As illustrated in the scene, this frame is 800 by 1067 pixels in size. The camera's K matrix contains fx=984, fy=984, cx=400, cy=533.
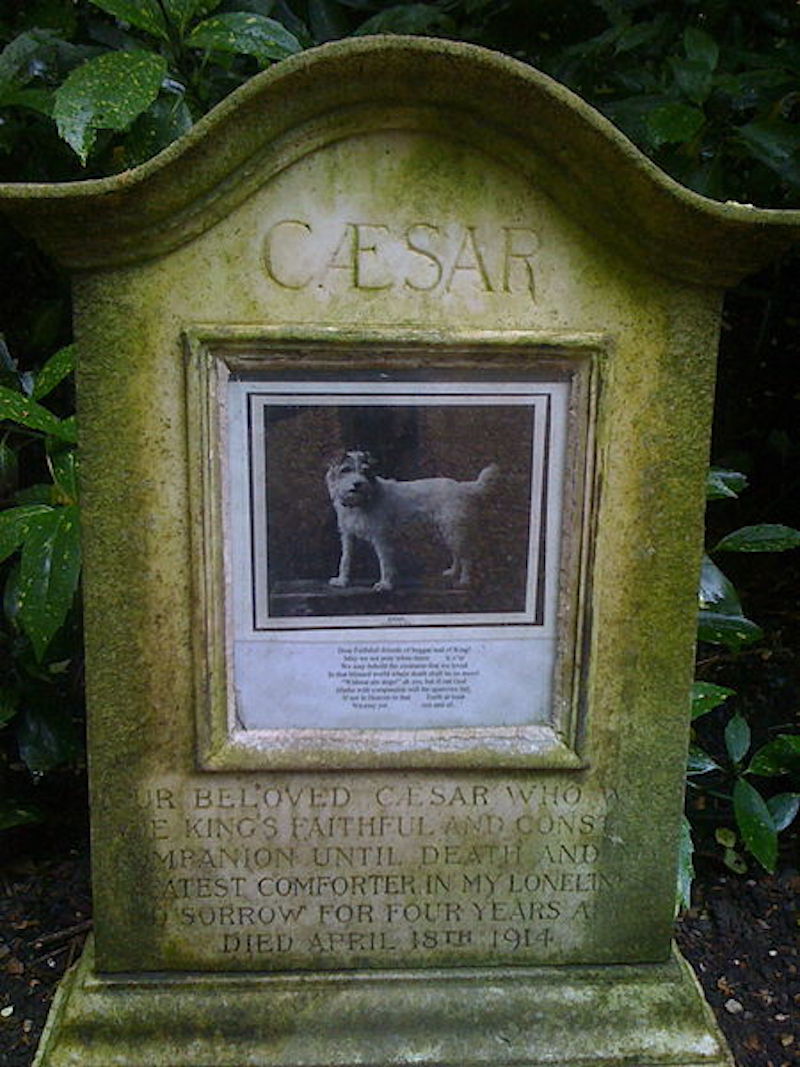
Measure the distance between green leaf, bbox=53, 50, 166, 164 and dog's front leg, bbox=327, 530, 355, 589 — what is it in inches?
32.5

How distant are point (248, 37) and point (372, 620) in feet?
3.93

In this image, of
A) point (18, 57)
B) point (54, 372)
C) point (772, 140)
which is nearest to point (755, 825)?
point (772, 140)

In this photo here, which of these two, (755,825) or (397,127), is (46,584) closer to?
(397,127)

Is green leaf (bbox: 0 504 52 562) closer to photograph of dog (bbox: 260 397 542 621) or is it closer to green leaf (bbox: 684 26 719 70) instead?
photograph of dog (bbox: 260 397 542 621)

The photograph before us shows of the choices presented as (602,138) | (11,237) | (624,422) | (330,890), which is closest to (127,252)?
(602,138)

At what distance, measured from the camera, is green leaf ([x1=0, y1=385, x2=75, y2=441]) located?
2.06m

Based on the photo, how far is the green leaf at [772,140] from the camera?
224cm

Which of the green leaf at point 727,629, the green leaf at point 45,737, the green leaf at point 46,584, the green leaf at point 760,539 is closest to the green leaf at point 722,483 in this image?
the green leaf at point 760,539

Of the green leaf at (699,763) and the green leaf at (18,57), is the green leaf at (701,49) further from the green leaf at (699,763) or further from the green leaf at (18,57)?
the green leaf at (699,763)

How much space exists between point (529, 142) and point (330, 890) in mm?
1421

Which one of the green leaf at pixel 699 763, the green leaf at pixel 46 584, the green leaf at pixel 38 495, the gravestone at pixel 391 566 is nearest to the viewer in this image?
the gravestone at pixel 391 566

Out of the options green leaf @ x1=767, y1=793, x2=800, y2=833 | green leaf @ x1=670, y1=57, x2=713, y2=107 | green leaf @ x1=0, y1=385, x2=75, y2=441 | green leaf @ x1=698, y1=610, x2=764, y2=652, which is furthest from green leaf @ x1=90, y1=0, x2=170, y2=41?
green leaf @ x1=767, y1=793, x2=800, y2=833

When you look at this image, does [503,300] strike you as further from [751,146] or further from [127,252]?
[751,146]

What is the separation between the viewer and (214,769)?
182cm
